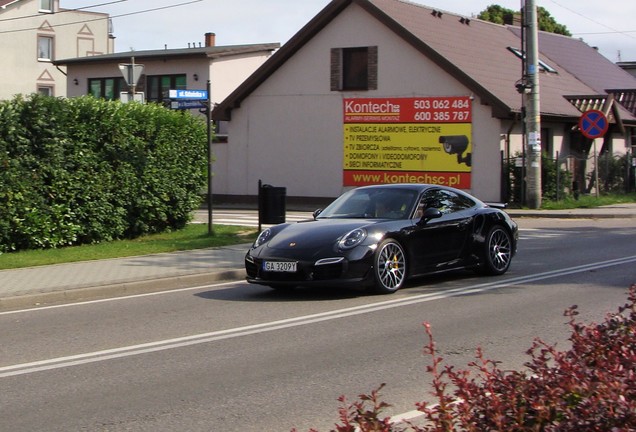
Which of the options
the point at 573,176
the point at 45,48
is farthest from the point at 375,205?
the point at 45,48

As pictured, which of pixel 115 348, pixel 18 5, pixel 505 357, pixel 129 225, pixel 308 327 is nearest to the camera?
pixel 505 357

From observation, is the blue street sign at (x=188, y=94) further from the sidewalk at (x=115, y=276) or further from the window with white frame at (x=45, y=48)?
the window with white frame at (x=45, y=48)

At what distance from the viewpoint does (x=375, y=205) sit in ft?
42.0

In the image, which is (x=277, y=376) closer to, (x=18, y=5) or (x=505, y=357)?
(x=505, y=357)

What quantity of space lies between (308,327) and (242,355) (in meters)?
1.49

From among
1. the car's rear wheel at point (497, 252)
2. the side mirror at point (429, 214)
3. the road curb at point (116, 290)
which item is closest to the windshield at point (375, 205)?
the side mirror at point (429, 214)

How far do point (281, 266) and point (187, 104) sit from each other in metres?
7.25

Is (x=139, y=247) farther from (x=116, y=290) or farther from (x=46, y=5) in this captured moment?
(x=46, y=5)

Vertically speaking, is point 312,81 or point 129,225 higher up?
point 312,81

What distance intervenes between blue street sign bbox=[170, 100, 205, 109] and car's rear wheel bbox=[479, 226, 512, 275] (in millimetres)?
6802

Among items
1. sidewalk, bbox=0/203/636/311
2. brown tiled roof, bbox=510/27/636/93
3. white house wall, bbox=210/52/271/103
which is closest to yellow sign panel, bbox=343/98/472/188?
brown tiled roof, bbox=510/27/636/93

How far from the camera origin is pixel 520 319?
10016 millimetres

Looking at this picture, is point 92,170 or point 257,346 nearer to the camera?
point 257,346

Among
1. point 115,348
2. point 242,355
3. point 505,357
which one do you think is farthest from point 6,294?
point 505,357
